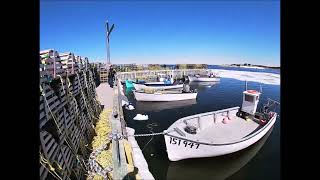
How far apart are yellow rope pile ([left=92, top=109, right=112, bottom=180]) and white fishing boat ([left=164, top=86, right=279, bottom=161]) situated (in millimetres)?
2774

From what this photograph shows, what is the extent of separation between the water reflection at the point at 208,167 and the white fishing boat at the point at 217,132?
0.37 metres

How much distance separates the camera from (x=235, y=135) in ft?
40.5

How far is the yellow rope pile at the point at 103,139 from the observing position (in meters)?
7.50

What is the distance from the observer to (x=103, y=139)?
9.91 m

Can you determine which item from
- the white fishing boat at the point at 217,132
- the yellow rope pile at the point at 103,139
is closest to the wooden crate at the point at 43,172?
the yellow rope pile at the point at 103,139

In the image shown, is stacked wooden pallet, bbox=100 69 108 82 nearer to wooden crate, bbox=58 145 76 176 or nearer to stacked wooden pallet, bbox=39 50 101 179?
Result: stacked wooden pallet, bbox=39 50 101 179

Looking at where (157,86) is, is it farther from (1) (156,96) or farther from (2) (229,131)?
(2) (229,131)

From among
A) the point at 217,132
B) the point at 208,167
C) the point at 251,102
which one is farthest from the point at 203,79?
the point at 208,167

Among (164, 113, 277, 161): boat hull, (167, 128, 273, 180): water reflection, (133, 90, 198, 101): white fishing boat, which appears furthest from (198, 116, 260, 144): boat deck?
(133, 90, 198, 101): white fishing boat

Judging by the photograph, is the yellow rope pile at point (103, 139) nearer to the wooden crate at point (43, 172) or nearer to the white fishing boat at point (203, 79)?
the wooden crate at point (43, 172)

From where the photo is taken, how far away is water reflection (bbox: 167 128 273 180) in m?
9.95

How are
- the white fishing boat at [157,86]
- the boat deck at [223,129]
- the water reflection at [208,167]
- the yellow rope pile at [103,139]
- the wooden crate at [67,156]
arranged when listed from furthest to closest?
the white fishing boat at [157,86], the boat deck at [223,129], the water reflection at [208,167], the yellow rope pile at [103,139], the wooden crate at [67,156]
